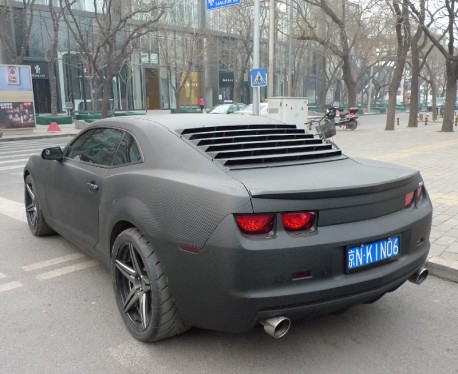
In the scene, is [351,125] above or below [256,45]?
below

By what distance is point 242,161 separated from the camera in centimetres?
307

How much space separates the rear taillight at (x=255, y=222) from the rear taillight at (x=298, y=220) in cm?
8

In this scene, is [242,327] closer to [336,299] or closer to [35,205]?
[336,299]

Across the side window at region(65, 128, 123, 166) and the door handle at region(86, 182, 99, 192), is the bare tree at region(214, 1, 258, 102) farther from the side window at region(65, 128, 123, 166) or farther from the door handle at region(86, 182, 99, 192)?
the door handle at region(86, 182, 99, 192)

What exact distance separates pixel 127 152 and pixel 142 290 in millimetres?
1082

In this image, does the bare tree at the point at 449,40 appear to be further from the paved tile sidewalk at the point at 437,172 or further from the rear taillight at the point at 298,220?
the rear taillight at the point at 298,220

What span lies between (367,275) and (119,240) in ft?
5.34

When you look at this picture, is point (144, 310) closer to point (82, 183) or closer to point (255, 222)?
point (255, 222)

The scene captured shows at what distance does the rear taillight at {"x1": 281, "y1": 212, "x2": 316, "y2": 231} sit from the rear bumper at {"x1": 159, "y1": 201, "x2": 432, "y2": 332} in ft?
0.18

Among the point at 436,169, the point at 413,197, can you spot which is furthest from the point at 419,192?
the point at 436,169

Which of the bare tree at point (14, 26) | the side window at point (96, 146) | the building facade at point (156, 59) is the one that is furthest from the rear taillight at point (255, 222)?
the building facade at point (156, 59)

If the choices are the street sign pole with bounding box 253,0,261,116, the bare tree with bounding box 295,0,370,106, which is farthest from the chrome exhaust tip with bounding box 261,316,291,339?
the bare tree with bounding box 295,0,370,106

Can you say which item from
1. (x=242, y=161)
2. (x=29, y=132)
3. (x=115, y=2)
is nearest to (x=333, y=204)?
(x=242, y=161)

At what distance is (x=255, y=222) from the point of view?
254 cm
